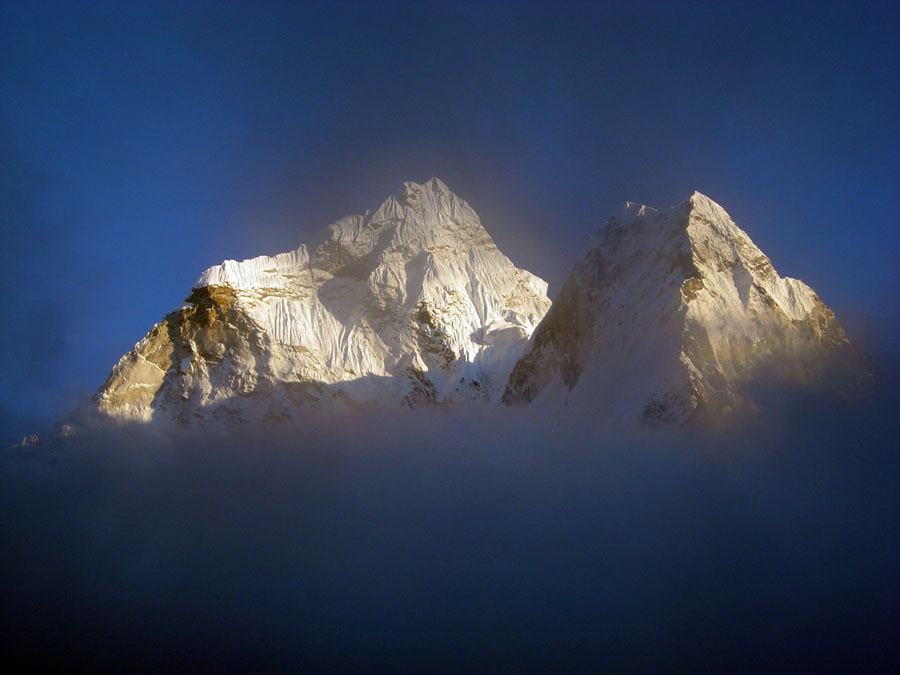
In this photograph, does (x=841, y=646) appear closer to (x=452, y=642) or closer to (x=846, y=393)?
(x=846, y=393)

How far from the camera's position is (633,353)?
78250 mm

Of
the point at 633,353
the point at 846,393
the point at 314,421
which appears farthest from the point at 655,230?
the point at 314,421

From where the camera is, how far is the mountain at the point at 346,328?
127688mm

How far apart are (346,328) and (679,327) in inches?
3236

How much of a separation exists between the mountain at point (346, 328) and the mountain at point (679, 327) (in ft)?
141

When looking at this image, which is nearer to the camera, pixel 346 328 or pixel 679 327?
pixel 679 327

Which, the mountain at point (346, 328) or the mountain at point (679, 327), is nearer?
the mountain at point (679, 327)

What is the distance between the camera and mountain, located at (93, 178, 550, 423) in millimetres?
127688

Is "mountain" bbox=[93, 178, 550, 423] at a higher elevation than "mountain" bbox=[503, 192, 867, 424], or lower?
higher

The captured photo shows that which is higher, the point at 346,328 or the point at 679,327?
the point at 346,328

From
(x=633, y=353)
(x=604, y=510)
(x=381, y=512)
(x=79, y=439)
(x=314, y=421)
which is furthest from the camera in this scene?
(x=314, y=421)

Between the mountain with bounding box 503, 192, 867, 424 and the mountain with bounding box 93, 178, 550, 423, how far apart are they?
43.0m

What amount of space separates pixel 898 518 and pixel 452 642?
1570 inches

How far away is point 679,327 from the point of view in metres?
73.2
